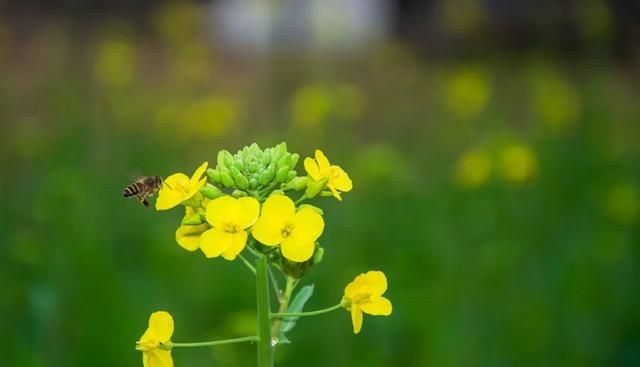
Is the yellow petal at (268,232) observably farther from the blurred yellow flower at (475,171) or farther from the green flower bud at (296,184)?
the blurred yellow flower at (475,171)

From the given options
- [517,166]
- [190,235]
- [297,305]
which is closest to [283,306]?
[297,305]

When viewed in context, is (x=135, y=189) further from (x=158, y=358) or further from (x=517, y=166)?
(x=517, y=166)

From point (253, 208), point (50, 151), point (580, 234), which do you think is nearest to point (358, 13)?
point (50, 151)

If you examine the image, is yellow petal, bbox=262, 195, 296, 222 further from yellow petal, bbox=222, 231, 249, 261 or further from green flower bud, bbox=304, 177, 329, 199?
green flower bud, bbox=304, 177, 329, 199

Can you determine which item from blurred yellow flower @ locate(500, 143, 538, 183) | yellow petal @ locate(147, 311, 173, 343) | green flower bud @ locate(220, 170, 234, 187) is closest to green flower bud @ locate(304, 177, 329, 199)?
green flower bud @ locate(220, 170, 234, 187)

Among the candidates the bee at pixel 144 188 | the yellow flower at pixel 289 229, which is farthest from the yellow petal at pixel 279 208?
the bee at pixel 144 188
